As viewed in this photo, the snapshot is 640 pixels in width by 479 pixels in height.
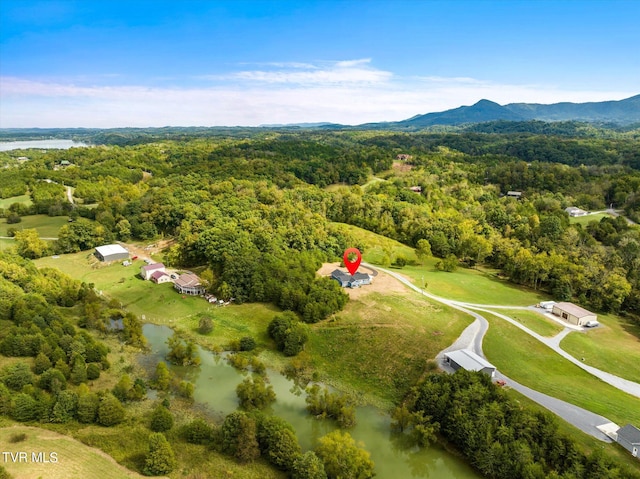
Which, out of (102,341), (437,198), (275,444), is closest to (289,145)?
(437,198)

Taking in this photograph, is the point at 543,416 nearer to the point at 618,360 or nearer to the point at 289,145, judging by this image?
the point at 618,360

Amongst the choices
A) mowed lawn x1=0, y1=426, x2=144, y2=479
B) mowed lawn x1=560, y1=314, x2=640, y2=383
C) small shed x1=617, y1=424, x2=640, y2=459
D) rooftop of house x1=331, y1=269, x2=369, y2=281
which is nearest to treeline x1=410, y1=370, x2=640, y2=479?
small shed x1=617, y1=424, x2=640, y2=459

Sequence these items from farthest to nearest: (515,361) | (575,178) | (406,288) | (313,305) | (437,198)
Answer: (575,178), (437,198), (406,288), (313,305), (515,361)

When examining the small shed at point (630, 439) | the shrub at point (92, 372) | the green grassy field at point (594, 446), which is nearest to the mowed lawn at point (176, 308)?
the shrub at point (92, 372)

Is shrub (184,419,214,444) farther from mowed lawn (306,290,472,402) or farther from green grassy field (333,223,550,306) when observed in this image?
green grassy field (333,223,550,306)

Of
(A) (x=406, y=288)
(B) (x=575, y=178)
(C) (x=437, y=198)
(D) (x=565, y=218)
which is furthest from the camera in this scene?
(B) (x=575, y=178)

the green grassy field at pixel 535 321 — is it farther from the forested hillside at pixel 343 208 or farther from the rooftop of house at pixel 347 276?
the rooftop of house at pixel 347 276
